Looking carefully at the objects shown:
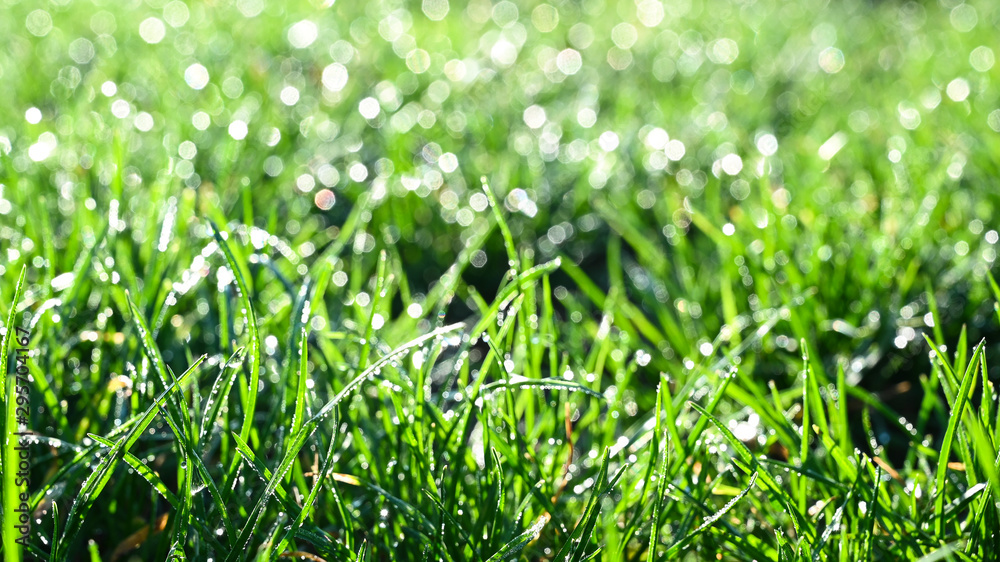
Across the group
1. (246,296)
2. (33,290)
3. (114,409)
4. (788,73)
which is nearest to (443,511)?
(246,296)

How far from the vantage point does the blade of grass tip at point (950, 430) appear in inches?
28.7

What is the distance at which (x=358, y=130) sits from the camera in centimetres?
201

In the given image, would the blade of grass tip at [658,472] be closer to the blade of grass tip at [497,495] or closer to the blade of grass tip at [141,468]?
the blade of grass tip at [497,495]

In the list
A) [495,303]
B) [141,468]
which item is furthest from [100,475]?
[495,303]

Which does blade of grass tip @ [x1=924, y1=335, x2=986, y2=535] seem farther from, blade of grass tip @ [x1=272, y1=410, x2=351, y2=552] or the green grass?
blade of grass tip @ [x1=272, y1=410, x2=351, y2=552]

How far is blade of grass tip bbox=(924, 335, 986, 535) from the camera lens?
0.73 metres

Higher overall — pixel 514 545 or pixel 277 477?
pixel 277 477

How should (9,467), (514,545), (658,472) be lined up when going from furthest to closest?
(658,472), (514,545), (9,467)

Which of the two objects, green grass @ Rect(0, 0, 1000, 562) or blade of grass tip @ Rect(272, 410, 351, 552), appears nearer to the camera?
blade of grass tip @ Rect(272, 410, 351, 552)

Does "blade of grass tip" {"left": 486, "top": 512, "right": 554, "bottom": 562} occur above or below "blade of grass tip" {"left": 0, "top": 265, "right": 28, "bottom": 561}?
below

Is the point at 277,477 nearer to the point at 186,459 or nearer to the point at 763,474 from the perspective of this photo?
the point at 186,459

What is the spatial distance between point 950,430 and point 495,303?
1.59 ft

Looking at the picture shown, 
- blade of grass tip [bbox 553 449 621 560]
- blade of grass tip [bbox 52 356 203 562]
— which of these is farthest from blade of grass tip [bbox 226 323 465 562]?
blade of grass tip [bbox 553 449 621 560]

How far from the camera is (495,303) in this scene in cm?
93
